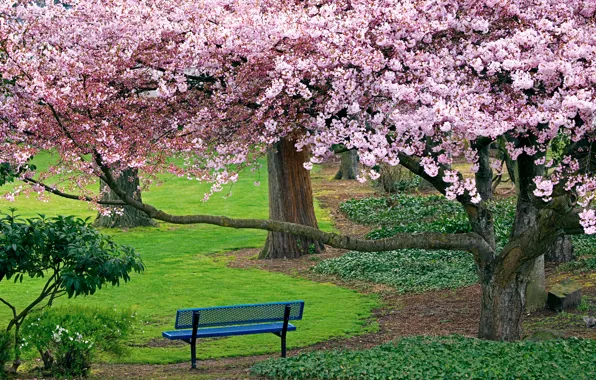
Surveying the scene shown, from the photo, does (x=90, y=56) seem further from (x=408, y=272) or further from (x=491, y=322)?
(x=408, y=272)

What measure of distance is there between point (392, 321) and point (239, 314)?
368cm

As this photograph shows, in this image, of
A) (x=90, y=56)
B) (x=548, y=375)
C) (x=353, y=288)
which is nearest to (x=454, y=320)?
(x=353, y=288)

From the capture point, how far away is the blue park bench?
30.1ft

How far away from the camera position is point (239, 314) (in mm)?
9453

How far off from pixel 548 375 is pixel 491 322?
226 cm

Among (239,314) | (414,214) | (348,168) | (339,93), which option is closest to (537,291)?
(239,314)

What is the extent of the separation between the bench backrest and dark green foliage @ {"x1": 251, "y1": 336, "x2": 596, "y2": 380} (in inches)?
46.4

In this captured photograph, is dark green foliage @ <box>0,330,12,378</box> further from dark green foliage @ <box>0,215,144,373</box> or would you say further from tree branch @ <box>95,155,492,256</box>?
tree branch @ <box>95,155,492,256</box>

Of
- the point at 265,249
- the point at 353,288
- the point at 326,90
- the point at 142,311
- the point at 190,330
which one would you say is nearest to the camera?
the point at 326,90

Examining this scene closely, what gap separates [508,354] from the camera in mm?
7730

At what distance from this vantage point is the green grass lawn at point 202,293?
1095cm

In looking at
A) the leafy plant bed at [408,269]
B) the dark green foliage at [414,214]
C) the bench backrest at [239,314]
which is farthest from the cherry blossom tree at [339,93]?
the dark green foliage at [414,214]

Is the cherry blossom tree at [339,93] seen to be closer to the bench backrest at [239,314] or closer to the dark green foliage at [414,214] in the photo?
the bench backrest at [239,314]

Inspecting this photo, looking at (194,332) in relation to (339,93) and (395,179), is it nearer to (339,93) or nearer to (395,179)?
(339,93)
